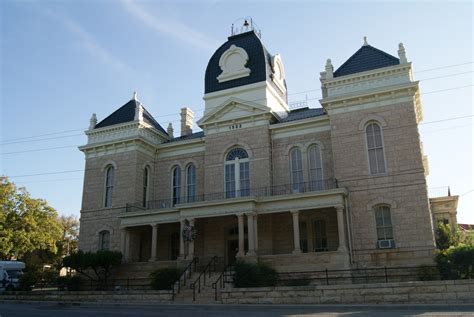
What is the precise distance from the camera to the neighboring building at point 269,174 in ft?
75.4

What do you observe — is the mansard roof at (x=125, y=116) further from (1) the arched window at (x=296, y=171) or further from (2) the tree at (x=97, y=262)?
(1) the arched window at (x=296, y=171)

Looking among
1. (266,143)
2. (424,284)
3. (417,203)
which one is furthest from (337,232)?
(424,284)

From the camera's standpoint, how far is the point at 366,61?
2569 cm

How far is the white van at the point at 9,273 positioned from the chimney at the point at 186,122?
51.2 feet

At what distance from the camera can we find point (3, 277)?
101ft

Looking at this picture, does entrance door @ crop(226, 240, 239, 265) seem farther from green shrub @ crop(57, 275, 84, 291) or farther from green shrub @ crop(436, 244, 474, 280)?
green shrub @ crop(436, 244, 474, 280)

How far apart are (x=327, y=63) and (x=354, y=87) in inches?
86.4

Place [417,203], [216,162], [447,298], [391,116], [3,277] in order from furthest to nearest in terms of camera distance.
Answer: [3,277], [216,162], [391,116], [417,203], [447,298]

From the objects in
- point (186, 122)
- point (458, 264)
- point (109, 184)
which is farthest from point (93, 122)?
point (458, 264)

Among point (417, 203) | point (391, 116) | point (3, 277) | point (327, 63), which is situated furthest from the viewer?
point (3, 277)

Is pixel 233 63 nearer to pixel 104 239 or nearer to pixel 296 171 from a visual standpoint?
pixel 296 171

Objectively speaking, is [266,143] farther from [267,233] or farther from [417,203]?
[417,203]

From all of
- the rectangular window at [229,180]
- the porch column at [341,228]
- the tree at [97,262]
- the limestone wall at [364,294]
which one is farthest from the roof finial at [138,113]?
the limestone wall at [364,294]

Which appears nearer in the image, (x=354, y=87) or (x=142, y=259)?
(x=354, y=87)
